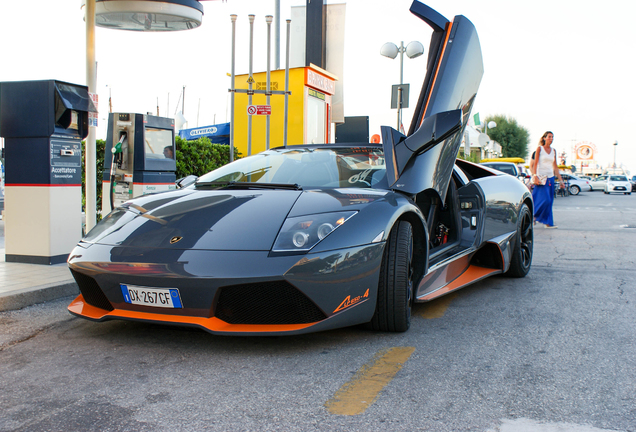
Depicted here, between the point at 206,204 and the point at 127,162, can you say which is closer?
the point at 206,204

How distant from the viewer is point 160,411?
2.19 meters

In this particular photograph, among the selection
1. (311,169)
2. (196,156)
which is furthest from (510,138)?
(311,169)

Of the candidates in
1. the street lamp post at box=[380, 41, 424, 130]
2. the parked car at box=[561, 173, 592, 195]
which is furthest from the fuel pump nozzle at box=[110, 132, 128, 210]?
the parked car at box=[561, 173, 592, 195]

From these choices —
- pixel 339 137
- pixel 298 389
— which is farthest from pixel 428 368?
pixel 339 137

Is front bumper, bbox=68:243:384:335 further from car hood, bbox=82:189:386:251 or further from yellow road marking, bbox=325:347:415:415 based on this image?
yellow road marking, bbox=325:347:415:415

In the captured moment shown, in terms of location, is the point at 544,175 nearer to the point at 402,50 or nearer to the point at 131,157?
the point at 131,157

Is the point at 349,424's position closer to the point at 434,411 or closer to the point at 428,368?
the point at 434,411

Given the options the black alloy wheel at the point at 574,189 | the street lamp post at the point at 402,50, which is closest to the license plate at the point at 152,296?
the street lamp post at the point at 402,50

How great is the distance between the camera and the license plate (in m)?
2.77

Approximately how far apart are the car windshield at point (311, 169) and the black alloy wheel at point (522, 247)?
1797 millimetres

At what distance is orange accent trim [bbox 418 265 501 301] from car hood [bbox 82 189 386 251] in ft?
2.75

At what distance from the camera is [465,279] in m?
4.33

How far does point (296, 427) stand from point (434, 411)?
0.55 meters

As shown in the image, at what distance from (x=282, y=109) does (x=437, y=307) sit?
12.9m
